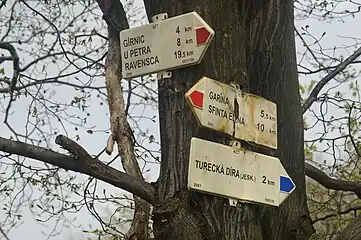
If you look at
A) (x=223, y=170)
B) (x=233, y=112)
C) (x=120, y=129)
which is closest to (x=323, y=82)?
(x=120, y=129)

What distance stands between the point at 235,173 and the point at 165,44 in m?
0.52

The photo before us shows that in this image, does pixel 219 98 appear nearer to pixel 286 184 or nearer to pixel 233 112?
pixel 233 112

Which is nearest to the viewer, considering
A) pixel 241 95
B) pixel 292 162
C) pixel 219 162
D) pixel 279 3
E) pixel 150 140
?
pixel 219 162

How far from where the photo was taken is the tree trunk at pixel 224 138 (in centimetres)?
236

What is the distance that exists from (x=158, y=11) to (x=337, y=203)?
3.28m

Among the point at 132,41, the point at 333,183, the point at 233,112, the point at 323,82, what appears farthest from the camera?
the point at 323,82

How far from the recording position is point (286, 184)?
257 centimetres

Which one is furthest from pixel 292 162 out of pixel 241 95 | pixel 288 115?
pixel 241 95

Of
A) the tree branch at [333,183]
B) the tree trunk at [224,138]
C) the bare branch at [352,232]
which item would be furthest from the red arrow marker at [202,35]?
the tree branch at [333,183]

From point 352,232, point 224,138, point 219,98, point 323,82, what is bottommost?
point 352,232

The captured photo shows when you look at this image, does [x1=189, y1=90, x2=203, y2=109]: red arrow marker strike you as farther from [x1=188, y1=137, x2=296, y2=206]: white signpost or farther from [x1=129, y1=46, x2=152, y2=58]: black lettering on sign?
[x1=129, y1=46, x2=152, y2=58]: black lettering on sign

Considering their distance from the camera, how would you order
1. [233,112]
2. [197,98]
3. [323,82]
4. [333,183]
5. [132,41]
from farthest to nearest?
[323,82], [333,183], [132,41], [233,112], [197,98]

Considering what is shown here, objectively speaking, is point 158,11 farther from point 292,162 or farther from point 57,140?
point 292,162

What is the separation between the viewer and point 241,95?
8.11 ft
